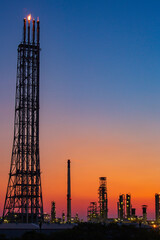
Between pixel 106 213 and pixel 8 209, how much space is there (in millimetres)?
77696

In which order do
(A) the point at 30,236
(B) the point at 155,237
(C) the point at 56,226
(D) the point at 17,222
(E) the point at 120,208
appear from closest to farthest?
(A) the point at 30,236
(B) the point at 155,237
(C) the point at 56,226
(D) the point at 17,222
(E) the point at 120,208

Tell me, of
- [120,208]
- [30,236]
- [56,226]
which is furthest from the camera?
[120,208]

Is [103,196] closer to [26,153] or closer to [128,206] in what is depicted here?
[128,206]

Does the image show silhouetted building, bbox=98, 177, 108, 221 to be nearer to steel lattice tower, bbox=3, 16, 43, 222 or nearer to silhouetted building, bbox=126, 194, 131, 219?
silhouetted building, bbox=126, 194, 131, 219

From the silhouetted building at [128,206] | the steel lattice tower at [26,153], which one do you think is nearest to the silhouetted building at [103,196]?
the silhouetted building at [128,206]

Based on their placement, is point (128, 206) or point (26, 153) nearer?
point (26, 153)

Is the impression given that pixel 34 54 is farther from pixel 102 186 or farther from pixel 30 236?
pixel 102 186

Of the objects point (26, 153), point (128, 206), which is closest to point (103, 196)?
point (128, 206)

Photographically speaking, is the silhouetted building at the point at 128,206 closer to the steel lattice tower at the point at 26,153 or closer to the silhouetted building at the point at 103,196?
the silhouetted building at the point at 103,196

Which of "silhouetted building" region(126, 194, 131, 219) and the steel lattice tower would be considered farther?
"silhouetted building" region(126, 194, 131, 219)

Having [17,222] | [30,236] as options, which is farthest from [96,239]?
[17,222]

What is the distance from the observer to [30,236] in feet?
195

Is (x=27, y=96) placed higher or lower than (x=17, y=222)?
higher

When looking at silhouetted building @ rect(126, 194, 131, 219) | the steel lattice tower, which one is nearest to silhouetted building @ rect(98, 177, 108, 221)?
silhouetted building @ rect(126, 194, 131, 219)
